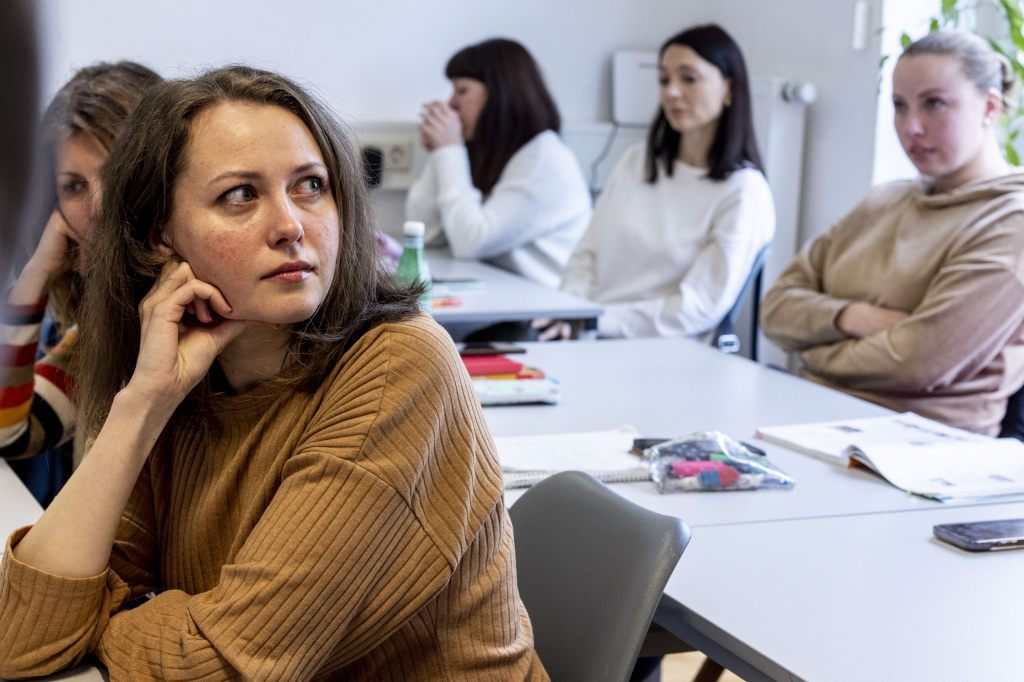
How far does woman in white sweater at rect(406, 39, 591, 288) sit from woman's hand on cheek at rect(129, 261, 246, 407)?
2.63m

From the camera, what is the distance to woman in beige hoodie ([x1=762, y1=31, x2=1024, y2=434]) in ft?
7.63

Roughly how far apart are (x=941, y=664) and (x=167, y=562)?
2.45 ft

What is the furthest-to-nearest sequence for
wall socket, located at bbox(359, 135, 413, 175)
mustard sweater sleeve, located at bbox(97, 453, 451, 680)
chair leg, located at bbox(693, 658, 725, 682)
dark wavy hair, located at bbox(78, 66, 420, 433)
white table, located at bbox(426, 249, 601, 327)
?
wall socket, located at bbox(359, 135, 413, 175), white table, located at bbox(426, 249, 601, 327), chair leg, located at bbox(693, 658, 725, 682), dark wavy hair, located at bbox(78, 66, 420, 433), mustard sweater sleeve, located at bbox(97, 453, 451, 680)

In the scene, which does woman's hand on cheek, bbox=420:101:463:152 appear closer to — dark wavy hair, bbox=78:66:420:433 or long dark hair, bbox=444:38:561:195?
long dark hair, bbox=444:38:561:195

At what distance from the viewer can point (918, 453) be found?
69.1 inches

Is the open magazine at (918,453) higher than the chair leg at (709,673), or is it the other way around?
the open magazine at (918,453)

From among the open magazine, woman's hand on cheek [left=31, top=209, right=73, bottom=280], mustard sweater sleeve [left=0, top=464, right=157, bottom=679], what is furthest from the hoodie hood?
mustard sweater sleeve [left=0, top=464, right=157, bottom=679]

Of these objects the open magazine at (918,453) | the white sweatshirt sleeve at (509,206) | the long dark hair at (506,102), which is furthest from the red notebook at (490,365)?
the long dark hair at (506,102)

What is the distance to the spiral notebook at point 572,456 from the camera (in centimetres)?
167

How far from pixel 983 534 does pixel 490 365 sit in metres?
1.00

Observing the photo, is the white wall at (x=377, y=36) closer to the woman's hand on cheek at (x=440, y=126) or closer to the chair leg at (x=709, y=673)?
the woman's hand on cheek at (x=440, y=126)

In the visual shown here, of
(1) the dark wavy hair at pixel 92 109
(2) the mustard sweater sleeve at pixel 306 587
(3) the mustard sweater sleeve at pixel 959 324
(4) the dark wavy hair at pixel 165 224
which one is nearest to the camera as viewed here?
(2) the mustard sweater sleeve at pixel 306 587

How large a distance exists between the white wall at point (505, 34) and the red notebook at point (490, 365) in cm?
207

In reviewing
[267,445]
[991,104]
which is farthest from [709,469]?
[991,104]
